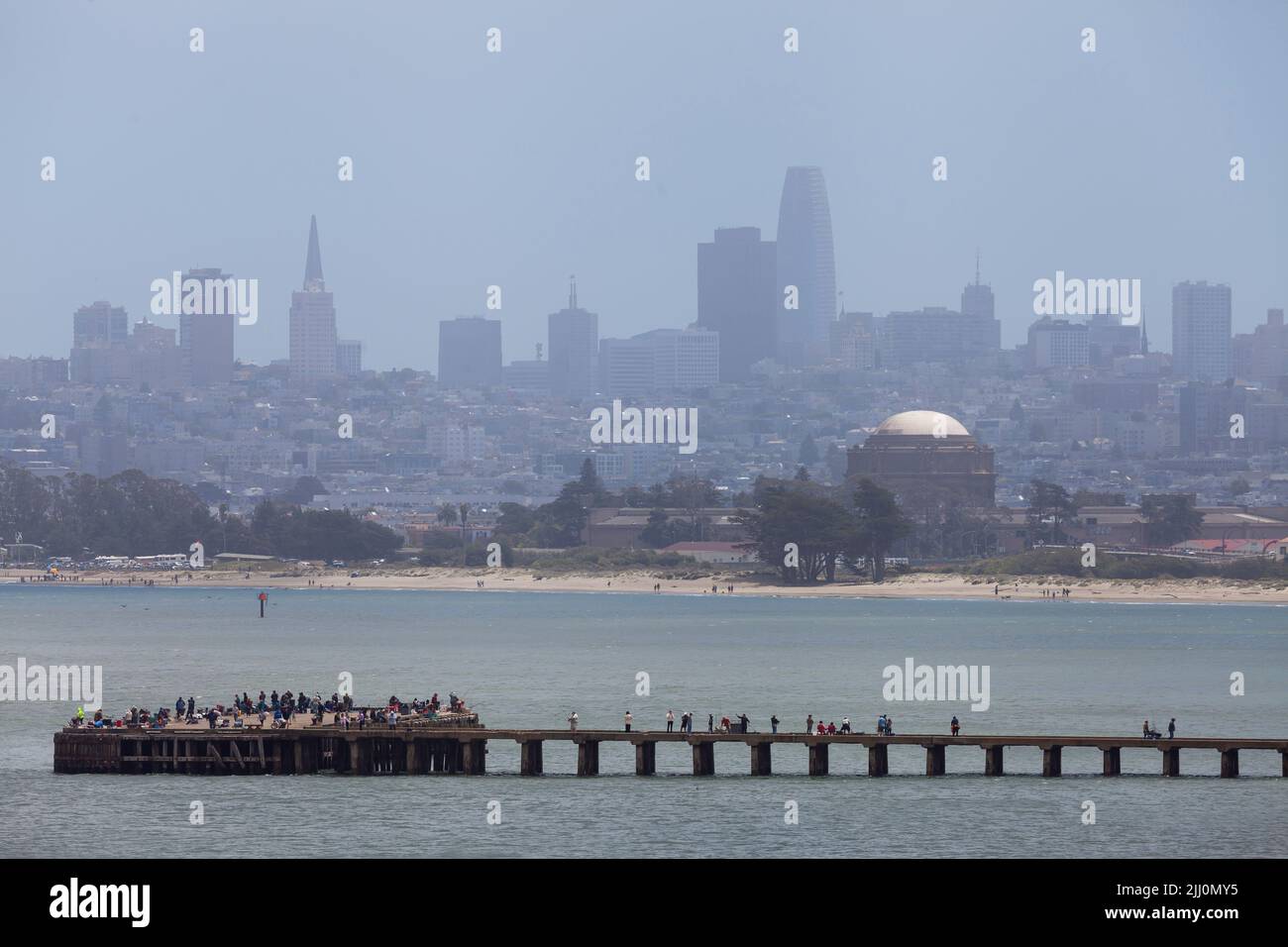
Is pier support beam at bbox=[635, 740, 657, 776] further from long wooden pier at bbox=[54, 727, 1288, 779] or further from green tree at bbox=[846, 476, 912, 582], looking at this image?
green tree at bbox=[846, 476, 912, 582]

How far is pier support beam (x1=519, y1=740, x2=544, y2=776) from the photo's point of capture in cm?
6119

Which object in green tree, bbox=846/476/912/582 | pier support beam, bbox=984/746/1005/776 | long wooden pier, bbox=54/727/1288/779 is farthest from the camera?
green tree, bbox=846/476/912/582

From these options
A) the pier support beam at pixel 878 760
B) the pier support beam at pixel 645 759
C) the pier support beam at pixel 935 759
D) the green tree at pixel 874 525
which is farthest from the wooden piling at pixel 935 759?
the green tree at pixel 874 525

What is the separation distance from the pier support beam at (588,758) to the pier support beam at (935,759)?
27.9 ft

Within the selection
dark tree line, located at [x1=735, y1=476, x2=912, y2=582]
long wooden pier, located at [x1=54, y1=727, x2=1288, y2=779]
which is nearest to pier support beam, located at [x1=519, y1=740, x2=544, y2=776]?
long wooden pier, located at [x1=54, y1=727, x2=1288, y2=779]

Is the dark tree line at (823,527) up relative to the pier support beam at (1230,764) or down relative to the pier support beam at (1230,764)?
up

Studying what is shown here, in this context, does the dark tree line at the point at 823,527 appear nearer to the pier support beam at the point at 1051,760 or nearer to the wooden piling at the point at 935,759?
the wooden piling at the point at 935,759

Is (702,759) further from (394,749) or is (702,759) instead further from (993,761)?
(394,749)

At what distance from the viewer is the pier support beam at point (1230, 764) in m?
59.8

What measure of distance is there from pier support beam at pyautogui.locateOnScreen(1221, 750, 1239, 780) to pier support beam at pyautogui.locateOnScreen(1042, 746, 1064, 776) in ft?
13.7
